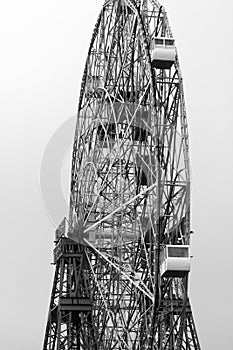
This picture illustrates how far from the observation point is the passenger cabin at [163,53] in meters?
44.2

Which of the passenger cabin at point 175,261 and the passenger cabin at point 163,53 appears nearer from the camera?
the passenger cabin at point 175,261

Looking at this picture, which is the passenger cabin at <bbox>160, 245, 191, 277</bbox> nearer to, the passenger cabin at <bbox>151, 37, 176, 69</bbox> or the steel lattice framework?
the steel lattice framework

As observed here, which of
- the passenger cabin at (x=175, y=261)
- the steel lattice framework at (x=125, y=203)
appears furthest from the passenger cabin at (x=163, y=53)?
the passenger cabin at (x=175, y=261)

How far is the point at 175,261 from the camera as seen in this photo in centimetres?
4134

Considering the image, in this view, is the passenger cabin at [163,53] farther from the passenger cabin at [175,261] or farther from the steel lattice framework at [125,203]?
the passenger cabin at [175,261]

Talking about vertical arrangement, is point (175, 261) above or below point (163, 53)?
below

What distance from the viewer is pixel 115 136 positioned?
53.1 m

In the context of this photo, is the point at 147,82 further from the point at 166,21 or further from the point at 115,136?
the point at 115,136

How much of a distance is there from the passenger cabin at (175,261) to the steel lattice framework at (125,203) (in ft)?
1.44

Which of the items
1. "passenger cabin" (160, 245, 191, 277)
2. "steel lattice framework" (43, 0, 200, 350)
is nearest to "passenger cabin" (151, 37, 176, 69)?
"steel lattice framework" (43, 0, 200, 350)

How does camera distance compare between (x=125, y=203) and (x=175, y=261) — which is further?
(x=125, y=203)

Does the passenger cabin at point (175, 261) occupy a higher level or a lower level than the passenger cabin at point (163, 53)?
lower

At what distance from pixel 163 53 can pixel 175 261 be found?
811 cm

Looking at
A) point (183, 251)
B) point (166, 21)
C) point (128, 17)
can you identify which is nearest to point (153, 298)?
point (183, 251)
